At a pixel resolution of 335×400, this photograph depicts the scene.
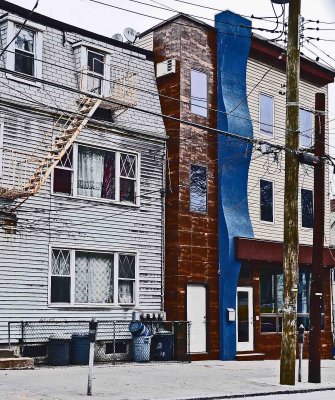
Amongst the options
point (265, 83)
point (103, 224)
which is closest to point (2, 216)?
point (103, 224)

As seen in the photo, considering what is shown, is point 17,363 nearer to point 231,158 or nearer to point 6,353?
point 6,353

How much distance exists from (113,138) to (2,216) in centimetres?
513

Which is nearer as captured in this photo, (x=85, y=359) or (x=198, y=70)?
(x=85, y=359)

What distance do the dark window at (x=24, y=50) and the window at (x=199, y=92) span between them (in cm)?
634

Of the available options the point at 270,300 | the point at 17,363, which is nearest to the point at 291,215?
the point at 17,363

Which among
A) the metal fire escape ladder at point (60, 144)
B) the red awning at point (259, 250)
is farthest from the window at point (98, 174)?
the red awning at point (259, 250)

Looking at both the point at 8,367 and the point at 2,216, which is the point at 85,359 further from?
the point at 2,216

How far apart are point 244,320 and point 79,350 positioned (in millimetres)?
8129

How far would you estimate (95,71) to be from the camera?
2517 cm

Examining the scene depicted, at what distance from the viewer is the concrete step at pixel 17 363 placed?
1931 centimetres

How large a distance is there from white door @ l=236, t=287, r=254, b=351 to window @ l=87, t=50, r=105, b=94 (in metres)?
9.07

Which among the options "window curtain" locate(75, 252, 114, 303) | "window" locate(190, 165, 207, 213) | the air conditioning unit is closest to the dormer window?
the air conditioning unit

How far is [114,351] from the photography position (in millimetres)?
23328

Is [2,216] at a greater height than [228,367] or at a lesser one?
greater
